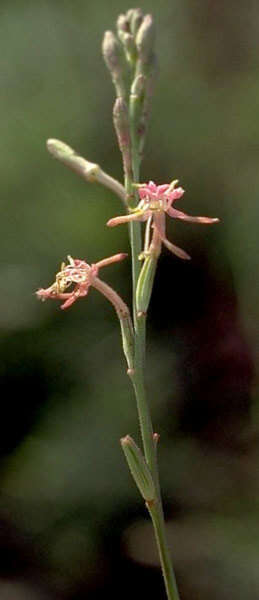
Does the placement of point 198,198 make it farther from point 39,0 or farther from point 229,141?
point 39,0

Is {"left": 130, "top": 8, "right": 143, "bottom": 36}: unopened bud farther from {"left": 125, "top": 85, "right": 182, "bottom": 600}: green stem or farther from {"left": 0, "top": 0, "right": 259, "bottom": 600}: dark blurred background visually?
{"left": 0, "top": 0, "right": 259, "bottom": 600}: dark blurred background

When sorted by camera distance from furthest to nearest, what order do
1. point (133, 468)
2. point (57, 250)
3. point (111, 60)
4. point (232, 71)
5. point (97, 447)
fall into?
point (232, 71) < point (57, 250) < point (97, 447) < point (111, 60) < point (133, 468)

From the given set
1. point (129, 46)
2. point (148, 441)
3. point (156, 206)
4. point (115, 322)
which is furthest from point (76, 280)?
point (115, 322)

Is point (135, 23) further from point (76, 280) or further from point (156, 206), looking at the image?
point (76, 280)

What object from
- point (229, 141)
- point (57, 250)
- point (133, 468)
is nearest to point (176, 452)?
point (57, 250)

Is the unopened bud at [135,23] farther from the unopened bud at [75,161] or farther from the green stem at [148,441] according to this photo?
the green stem at [148,441]

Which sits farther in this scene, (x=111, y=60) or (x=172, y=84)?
(x=172, y=84)

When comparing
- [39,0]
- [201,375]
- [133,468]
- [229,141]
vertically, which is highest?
[39,0]
